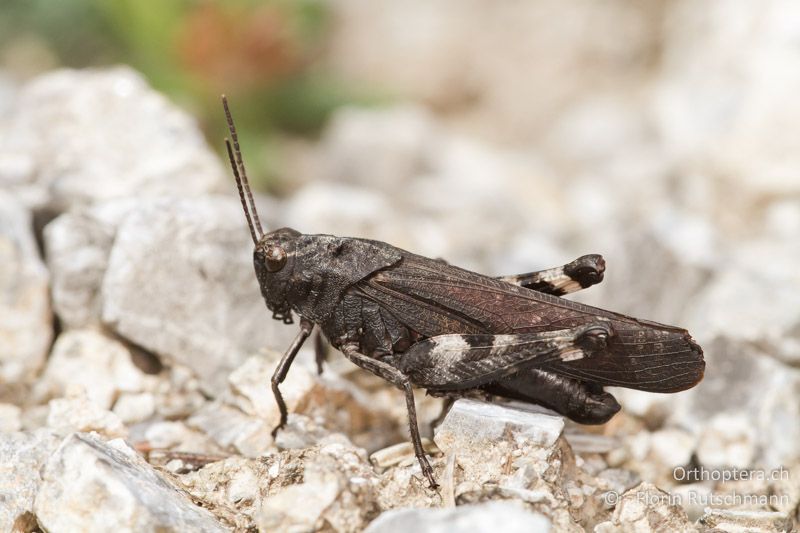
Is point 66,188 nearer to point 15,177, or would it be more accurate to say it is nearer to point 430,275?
point 15,177

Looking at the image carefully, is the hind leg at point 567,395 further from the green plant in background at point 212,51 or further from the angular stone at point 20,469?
the green plant in background at point 212,51

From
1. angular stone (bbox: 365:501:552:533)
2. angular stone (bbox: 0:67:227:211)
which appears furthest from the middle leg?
angular stone (bbox: 0:67:227:211)

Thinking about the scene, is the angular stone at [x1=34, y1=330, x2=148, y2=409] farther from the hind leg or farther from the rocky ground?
the hind leg

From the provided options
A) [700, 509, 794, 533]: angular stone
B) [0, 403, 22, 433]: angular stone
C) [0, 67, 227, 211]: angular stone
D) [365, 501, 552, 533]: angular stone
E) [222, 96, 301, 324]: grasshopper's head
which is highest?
[0, 67, 227, 211]: angular stone

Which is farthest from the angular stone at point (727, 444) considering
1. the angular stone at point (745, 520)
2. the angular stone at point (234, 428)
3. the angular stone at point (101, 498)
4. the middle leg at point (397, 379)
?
the angular stone at point (101, 498)

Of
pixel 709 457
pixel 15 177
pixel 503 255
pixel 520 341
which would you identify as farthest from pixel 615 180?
pixel 15 177
